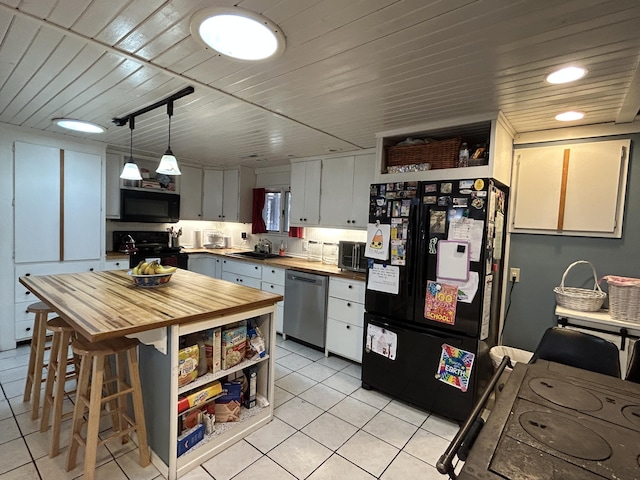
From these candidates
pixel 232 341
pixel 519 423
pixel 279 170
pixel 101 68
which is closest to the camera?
pixel 519 423

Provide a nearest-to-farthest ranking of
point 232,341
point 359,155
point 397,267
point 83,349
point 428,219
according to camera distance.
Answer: point 83,349 → point 232,341 → point 428,219 → point 397,267 → point 359,155

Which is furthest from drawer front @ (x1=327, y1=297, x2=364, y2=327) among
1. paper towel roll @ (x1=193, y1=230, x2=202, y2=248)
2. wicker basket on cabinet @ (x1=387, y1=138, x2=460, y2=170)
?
paper towel roll @ (x1=193, y1=230, x2=202, y2=248)

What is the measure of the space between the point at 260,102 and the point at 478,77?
139 centimetres

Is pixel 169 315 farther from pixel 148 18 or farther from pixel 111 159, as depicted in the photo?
pixel 111 159

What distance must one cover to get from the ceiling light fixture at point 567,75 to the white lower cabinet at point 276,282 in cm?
299

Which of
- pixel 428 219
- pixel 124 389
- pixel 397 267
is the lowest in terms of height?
pixel 124 389

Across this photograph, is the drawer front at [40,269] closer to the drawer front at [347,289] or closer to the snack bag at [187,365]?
the snack bag at [187,365]

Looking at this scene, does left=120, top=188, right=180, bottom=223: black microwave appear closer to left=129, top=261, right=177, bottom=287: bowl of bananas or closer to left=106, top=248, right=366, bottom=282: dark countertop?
left=106, top=248, right=366, bottom=282: dark countertop

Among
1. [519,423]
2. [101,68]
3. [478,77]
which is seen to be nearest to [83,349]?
[101,68]

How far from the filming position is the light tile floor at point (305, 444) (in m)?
1.80

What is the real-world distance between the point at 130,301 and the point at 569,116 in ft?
10.4

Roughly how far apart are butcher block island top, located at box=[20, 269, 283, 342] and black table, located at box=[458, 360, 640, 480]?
56.8 inches

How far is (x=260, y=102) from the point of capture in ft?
7.37

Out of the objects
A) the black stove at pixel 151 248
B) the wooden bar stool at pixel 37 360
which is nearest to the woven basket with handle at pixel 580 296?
the wooden bar stool at pixel 37 360
